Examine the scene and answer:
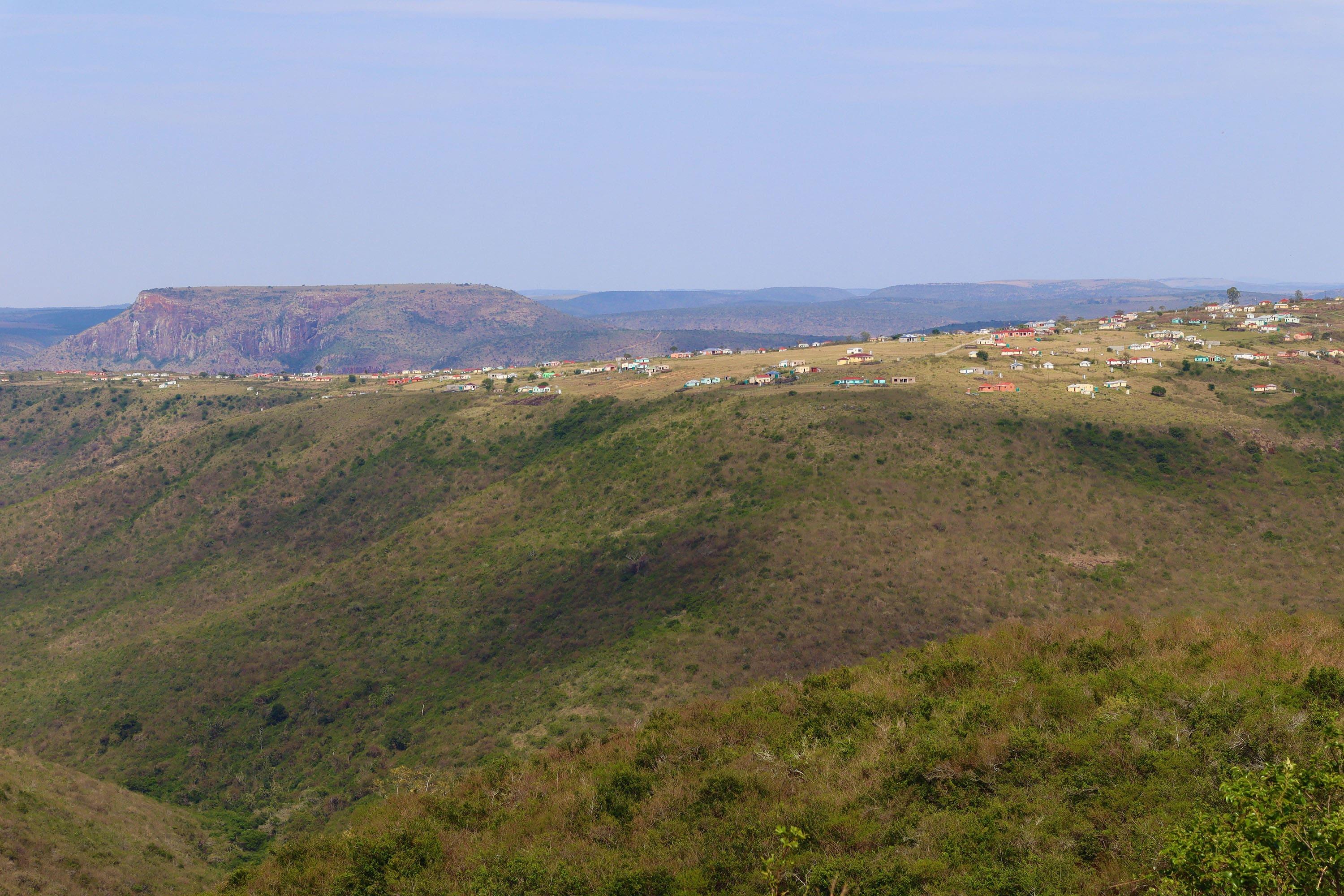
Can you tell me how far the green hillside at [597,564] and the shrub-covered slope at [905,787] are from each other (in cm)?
1024

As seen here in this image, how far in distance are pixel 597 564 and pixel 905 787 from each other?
215 feet

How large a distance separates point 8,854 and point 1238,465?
112819 mm

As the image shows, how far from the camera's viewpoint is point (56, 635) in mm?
97938

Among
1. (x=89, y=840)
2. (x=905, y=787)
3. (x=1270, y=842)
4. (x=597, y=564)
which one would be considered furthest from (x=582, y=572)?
(x=1270, y=842)

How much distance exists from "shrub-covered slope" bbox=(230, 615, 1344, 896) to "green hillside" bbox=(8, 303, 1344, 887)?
33.6 feet

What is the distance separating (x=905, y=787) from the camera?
25.9 metres

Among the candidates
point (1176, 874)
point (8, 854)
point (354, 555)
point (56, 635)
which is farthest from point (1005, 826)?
point (56, 635)

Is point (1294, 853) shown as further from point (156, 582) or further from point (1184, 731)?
point (156, 582)

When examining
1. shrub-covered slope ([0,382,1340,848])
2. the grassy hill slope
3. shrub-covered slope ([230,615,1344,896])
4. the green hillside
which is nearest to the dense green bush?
shrub-covered slope ([230,615,1344,896])

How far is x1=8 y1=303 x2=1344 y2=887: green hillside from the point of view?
230ft

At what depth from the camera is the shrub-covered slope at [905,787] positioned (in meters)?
21.3

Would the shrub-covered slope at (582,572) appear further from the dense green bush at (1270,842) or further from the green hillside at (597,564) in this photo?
the dense green bush at (1270,842)

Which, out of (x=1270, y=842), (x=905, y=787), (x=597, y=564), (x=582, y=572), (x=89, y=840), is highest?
(x=1270, y=842)

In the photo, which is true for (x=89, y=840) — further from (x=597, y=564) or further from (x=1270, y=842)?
(x=1270, y=842)
